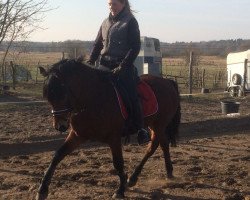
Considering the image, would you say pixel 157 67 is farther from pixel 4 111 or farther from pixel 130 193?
pixel 130 193

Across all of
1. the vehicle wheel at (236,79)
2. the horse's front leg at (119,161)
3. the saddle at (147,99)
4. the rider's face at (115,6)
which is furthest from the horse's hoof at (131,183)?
the vehicle wheel at (236,79)

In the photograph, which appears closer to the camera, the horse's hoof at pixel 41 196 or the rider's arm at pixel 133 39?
the horse's hoof at pixel 41 196

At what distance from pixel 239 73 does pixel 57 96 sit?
21.5 metres

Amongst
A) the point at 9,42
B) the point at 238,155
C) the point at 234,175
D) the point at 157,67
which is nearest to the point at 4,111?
the point at 9,42

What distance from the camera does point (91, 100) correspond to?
5.40 metres

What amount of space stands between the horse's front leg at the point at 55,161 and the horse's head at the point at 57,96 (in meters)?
0.57

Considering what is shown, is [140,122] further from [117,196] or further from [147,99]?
[117,196]

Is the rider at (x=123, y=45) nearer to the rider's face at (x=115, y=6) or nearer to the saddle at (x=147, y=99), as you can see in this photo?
the rider's face at (x=115, y=6)

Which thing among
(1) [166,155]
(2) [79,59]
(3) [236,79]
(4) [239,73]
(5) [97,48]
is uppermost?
(5) [97,48]

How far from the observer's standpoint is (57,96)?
486 centimetres

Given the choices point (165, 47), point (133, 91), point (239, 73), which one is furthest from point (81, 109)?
point (165, 47)

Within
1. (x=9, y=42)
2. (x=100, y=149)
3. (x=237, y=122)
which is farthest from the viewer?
(x=9, y=42)

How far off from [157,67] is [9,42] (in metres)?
10.9

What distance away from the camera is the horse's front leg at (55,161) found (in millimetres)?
5195
